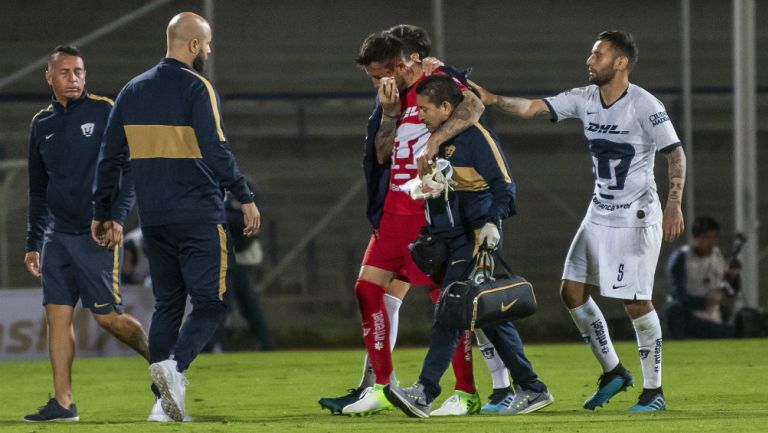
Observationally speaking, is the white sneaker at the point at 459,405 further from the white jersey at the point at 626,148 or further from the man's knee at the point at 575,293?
the white jersey at the point at 626,148

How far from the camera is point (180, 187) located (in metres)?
6.95

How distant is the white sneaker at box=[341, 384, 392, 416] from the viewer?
730 centimetres

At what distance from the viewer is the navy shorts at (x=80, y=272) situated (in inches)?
301

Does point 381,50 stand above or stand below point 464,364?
above

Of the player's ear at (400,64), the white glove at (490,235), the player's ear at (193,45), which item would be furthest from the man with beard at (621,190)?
the player's ear at (193,45)

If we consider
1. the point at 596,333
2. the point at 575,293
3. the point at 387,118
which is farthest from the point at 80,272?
the point at 596,333

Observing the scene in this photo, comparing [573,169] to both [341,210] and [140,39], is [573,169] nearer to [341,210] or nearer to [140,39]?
[341,210]

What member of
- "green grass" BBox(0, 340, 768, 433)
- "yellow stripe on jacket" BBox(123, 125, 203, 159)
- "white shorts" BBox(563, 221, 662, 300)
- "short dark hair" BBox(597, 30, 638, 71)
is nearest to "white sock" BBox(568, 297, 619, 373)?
"white shorts" BBox(563, 221, 662, 300)

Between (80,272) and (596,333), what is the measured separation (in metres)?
2.62

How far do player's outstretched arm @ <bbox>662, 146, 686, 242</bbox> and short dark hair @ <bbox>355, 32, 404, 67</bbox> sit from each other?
1.44 meters

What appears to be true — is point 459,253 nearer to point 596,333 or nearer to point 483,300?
point 483,300

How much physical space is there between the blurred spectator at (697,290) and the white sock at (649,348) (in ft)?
19.5

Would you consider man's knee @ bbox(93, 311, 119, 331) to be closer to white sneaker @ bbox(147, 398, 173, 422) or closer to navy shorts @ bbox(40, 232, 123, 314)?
navy shorts @ bbox(40, 232, 123, 314)

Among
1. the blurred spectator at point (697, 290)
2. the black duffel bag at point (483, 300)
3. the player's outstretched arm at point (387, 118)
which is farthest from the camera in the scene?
the blurred spectator at point (697, 290)
